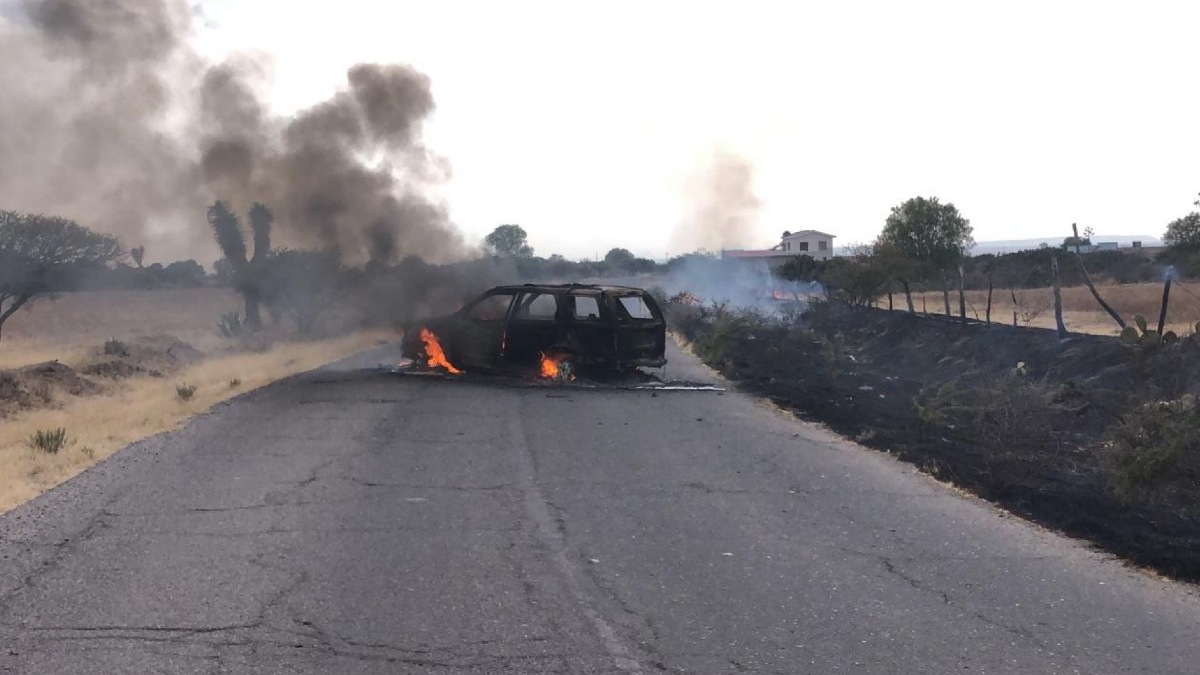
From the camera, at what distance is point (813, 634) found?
572cm

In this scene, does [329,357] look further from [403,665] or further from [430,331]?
[403,665]

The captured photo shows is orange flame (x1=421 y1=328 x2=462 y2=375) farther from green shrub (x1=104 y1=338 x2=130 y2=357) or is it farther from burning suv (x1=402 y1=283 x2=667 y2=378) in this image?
green shrub (x1=104 y1=338 x2=130 y2=357)

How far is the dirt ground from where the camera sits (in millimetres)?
8719

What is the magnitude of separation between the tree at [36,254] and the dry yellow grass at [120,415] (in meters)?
8.24

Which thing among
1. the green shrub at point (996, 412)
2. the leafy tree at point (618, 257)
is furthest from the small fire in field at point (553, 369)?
the leafy tree at point (618, 257)

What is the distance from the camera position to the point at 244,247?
41219mm

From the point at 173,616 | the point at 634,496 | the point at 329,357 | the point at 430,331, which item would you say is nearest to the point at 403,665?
the point at 173,616

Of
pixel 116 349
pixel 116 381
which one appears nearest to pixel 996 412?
pixel 116 381

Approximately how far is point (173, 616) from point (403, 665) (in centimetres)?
153

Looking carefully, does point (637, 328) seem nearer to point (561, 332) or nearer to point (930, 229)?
point (561, 332)

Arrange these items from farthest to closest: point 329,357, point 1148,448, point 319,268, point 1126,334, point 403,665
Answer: point 319,268 → point 329,357 → point 1126,334 → point 1148,448 → point 403,665

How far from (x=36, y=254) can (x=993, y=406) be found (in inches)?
1287

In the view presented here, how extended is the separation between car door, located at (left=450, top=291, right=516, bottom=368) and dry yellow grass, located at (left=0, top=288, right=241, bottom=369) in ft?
42.2

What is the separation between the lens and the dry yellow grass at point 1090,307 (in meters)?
30.4
